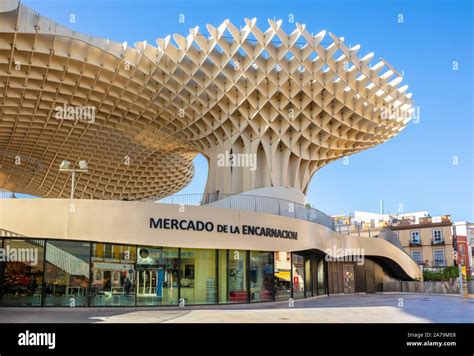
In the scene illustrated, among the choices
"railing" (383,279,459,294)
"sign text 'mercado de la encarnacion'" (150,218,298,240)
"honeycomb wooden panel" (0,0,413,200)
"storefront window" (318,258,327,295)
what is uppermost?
"honeycomb wooden panel" (0,0,413,200)

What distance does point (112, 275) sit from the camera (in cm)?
2347

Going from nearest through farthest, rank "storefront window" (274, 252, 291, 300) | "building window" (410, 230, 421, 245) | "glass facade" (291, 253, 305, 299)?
"storefront window" (274, 252, 291, 300) < "glass facade" (291, 253, 305, 299) < "building window" (410, 230, 421, 245)

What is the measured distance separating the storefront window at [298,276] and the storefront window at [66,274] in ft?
42.3

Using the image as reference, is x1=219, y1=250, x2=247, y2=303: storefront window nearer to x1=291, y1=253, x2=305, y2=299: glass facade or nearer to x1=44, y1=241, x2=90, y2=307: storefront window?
x1=291, y1=253, x2=305, y2=299: glass facade

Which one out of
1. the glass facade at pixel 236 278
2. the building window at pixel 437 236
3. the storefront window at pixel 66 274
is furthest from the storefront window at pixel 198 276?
the building window at pixel 437 236

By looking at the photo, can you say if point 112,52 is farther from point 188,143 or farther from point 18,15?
point 188,143

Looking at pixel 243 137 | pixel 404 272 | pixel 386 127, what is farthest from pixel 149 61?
pixel 404 272

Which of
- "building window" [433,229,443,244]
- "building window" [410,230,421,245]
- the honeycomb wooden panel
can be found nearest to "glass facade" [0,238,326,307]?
the honeycomb wooden panel

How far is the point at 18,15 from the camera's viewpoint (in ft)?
96.8

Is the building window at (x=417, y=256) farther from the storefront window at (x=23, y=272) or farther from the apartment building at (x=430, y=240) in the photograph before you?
the storefront window at (x=23, y=272)

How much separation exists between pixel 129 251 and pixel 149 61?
683 inches

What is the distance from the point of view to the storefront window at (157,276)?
2420 centimetres

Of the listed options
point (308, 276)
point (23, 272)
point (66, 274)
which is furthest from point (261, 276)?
point (23, 272)

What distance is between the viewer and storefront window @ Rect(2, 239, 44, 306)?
21.9 m
